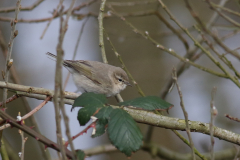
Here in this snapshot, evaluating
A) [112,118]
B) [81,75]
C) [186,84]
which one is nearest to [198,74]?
[186,84]

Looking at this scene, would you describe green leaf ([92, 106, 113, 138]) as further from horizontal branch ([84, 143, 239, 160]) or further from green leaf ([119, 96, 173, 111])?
horizontal branch ([84, 143, 239, 160])

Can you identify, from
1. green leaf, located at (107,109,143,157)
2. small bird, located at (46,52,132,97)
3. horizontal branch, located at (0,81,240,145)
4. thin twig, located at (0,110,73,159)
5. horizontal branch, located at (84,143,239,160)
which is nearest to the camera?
thin twig, located at (0,110,73,159)

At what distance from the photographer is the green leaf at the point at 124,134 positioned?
5.52 feet

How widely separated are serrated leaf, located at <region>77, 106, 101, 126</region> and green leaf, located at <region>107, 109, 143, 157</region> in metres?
0.13

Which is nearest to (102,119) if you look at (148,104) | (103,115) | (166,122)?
(103,115)

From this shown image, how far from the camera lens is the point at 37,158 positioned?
6512 millimetres

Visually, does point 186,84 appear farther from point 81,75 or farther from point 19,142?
point 19,142

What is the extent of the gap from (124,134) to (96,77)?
7.73ft

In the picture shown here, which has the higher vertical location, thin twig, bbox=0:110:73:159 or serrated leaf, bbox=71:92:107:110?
serrated leaf, bbox=71:92:107:110

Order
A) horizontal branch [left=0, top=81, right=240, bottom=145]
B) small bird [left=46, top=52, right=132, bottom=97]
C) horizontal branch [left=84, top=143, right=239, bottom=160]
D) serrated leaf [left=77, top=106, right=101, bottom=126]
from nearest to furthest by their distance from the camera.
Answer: serrated leaf [left=77, top=106, right=101, bottom=126] < horizontal branch [left=0, top=81, right=240, bottom=145] < small bird [left=46, top=52, right=132, bottom=97] < horizontal branch [left=84, top=143, right=239, bottom=160]

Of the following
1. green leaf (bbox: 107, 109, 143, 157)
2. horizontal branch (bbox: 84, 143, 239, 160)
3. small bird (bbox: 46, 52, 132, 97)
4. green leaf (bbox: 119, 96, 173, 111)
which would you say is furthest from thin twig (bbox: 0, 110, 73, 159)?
horizontal branch (bbox: 84, 143, 239, 160)

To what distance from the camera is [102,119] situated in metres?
1.76

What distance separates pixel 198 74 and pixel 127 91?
1.94 metres

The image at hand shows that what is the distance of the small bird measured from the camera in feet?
12.9
